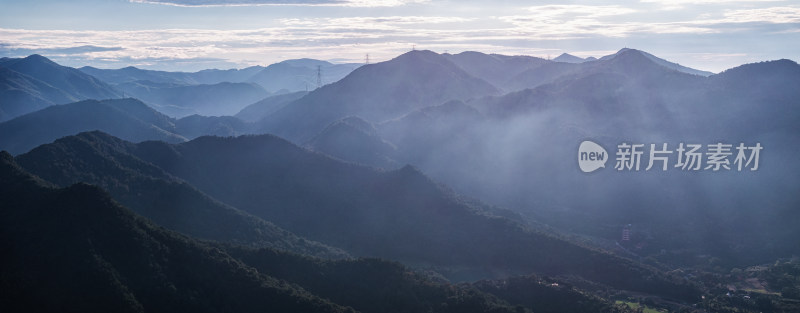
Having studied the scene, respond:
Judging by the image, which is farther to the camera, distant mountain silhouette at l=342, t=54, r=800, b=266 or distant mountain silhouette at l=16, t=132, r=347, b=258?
distant mountain silhouette at l=342, t=54, r=800, b=266

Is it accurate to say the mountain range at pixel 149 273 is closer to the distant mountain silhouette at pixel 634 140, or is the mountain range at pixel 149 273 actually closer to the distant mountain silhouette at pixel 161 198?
the distant mountain silhouette at pixel 161 198

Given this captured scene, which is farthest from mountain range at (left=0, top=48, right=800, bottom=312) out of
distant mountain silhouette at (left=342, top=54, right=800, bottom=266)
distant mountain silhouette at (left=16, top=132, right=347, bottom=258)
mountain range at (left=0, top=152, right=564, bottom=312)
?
distant mountain silhouette at (left=342, top=54, right=800, bottom=266)

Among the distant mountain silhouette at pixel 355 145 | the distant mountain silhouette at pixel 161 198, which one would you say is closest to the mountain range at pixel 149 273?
the distant mountain silhouette at pixel 161 198

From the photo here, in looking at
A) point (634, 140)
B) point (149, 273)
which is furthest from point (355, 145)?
point (149, 273)

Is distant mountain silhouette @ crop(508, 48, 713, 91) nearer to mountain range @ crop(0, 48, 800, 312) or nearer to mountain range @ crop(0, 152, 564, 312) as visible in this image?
mountain range @ crop(0, 48, 800, 312)

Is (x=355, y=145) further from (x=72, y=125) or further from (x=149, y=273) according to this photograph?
(x=72, y=125)

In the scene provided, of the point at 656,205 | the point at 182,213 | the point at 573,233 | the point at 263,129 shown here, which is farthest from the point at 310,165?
the point at 263,129

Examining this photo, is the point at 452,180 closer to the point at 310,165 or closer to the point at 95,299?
the point at 310,165
